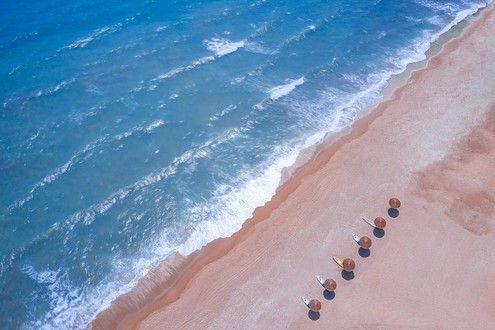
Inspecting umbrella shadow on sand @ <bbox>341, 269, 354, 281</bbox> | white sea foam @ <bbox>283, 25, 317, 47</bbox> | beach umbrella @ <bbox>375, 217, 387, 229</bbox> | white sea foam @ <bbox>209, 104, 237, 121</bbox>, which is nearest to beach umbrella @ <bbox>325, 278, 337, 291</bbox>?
umbrella shadow on sand @ <bbox>341, 269, 354, 281</bbox>

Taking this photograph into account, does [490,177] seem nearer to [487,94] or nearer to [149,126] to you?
[487,94]

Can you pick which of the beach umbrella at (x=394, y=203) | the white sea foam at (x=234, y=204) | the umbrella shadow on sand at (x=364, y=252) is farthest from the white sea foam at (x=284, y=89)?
the umbrella shadow on sand at (x=364, y=252)

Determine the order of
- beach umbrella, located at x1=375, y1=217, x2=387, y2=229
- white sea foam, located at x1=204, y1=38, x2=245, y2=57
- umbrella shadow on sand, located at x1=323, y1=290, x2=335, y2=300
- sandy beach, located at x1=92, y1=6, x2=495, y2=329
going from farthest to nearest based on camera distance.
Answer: white sea foam, located at x1=204, y1=38, x2=245, y2=57 → beach umbrella, located at x1=375, y1=217, x2=387, y2=229 → umbrella shadow on sand, located at x1=323, y1=290, x2=335, y2=300 → sandy beach, located at x1=92, y1=6, x2=495, y2=329

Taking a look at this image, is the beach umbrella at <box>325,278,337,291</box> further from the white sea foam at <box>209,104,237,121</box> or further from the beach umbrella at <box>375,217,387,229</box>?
the white sea foam at <box>209,104,237,121</box>

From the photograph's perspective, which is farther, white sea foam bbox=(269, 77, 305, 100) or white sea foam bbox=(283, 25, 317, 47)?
white sea foam bbox=(283, 25, 317, 47)

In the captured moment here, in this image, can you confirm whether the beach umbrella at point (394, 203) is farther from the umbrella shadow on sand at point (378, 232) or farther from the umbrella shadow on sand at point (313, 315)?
the umbrella shadow on sand at point (313, 315)
